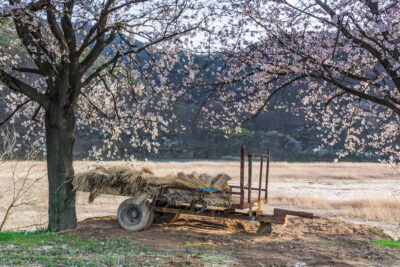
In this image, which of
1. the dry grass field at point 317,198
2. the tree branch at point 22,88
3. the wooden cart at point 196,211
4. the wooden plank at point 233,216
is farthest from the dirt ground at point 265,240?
the tree branch at point 22,88

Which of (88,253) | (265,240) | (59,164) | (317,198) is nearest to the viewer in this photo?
(88,253)

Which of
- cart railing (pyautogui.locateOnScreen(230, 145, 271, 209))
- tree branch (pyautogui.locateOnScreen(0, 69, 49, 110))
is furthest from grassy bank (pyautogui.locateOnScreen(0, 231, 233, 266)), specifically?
tree branch (pyautogui.locateOnScreen(0, 69, 49, 110))

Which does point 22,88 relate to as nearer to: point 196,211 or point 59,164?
point 59,164

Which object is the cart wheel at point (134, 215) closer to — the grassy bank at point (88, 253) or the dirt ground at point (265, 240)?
the dirt ground at point (265, 240)

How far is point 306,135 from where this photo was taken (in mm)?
97125

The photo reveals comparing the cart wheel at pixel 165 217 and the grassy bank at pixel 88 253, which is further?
the cart wheel at pixel 165 217

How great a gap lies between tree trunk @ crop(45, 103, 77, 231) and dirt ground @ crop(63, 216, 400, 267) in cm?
58

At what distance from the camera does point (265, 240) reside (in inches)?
446

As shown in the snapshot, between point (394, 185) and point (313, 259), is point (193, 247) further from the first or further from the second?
point (394, 185)

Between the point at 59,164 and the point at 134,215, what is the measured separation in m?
2.34

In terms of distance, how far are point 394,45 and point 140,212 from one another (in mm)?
7037

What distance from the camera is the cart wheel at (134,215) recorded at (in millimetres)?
12047

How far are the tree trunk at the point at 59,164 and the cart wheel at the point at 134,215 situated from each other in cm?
142

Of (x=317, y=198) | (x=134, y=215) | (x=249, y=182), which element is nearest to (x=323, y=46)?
(x=249, y=182)
